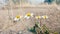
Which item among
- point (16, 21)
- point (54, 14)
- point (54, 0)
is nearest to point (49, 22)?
point (54, 14)

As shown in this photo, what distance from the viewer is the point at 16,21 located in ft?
5.37

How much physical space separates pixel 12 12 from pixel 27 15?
0.16 meters

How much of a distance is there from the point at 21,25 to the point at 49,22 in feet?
0.96

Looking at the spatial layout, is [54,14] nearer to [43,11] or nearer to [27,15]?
[43,11]

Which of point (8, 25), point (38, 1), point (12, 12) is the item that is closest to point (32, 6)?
point (38, 1)

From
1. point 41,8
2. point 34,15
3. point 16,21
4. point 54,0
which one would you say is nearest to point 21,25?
point 16,21

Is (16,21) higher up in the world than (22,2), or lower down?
lower down

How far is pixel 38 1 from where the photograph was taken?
5.49 feet

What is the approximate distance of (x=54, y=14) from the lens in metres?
1.68

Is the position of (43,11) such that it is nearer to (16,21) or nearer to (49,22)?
(49,22)

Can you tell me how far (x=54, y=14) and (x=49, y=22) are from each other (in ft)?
0.34

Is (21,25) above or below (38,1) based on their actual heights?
below

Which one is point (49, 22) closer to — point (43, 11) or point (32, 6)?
Result: point (43, 11)

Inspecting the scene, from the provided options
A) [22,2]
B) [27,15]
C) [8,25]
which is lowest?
[8,25]
